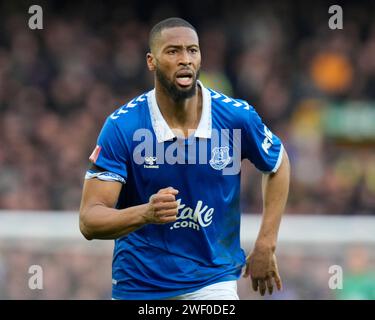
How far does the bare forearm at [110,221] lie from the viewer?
4.93 metres

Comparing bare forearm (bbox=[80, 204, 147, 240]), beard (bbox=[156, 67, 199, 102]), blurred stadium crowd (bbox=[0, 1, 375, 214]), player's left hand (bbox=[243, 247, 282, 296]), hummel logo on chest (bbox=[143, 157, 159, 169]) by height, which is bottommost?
player's left hand (bbox=[243, 247, 282, 296])

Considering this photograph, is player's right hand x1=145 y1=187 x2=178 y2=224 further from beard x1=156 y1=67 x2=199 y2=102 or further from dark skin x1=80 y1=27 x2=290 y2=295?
beard x1=156 y1=67 x2=199 y2=102

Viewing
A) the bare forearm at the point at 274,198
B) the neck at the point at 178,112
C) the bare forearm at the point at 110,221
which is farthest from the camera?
the bare forearm at the point at 274,198

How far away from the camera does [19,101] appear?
13.1 m

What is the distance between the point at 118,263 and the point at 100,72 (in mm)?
8182

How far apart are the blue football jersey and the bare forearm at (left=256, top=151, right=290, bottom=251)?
0.71 feet

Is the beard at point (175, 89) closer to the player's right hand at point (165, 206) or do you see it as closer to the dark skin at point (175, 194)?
the dark skin at point (175, 194)

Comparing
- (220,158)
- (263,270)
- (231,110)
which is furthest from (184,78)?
(263,270)

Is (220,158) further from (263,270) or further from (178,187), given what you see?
(263,270)

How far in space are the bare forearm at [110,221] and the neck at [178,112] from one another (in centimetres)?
70

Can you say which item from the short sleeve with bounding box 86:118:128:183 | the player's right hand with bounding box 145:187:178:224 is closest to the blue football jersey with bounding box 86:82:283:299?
the short sleeve with bounding box 86:118:128:183

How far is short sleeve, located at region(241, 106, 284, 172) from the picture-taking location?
18.1 ft

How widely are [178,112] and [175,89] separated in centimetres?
16

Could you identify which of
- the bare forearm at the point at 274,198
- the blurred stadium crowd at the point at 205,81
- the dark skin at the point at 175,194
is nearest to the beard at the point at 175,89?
the dark skin at the point at 175,194
